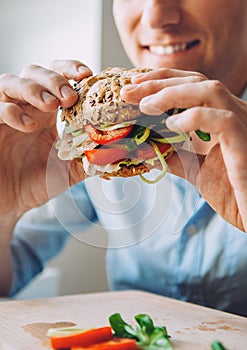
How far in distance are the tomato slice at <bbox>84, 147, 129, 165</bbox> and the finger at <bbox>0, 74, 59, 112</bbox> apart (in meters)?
0.13

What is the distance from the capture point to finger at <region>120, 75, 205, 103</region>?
94 centimetres

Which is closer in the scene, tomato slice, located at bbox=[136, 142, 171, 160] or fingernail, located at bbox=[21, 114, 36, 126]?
tomato slice, located at bbox=[136, 142, 171, 160]

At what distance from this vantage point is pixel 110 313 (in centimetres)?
126

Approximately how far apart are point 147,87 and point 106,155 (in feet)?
0.43

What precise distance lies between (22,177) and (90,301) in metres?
0.33

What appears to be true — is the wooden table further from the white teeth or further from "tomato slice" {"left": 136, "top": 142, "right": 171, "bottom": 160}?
the white teeth

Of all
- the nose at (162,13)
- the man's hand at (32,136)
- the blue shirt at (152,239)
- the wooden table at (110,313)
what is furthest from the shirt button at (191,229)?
the nose at (162,13)

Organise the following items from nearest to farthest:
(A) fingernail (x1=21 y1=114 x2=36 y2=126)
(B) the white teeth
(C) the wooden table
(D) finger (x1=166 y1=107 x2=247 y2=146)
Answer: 1. (D) finger (x1=166 y1=107 x2=247 y2=146)
2. (C) the wooden table
3. (A) fingernail (x1=21 y1=114 x2=36 y2=126)
4. (B) the white teeth

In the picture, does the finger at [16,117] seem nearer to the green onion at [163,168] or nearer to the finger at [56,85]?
the finger at [56,85]

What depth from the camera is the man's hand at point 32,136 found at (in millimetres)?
Answer: 1104

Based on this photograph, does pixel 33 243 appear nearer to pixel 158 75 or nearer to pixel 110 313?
pixel 110 313

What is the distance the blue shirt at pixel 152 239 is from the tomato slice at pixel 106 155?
7 centimetres

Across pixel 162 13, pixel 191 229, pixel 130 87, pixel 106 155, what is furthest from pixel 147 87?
pixel 191 229

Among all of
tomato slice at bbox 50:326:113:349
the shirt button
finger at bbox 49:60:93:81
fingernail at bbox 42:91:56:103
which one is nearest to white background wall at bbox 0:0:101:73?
the shirt button
